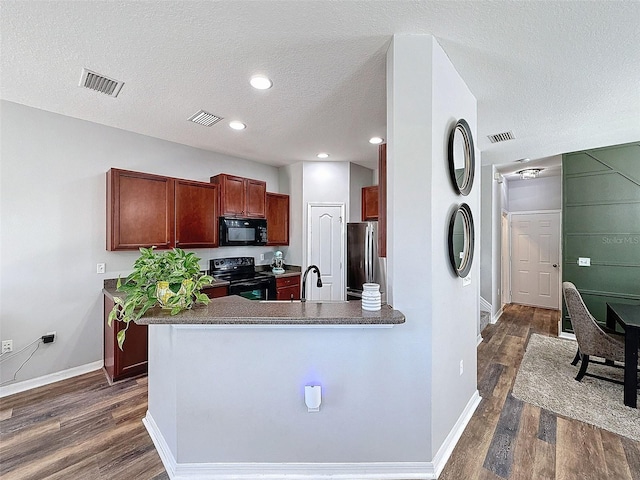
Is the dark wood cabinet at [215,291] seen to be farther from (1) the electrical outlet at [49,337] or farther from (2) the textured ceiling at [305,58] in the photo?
(2) the textured ceiling at [305,58]

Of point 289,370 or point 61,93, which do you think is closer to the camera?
point 289,370

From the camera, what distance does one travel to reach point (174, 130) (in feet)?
11.1

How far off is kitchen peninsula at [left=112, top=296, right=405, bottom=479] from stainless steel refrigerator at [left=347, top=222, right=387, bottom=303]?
2.62 meters

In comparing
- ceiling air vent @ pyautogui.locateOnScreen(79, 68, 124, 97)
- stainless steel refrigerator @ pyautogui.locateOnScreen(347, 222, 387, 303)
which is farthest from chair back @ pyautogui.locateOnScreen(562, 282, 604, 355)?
ceiling air vent @ pyautogui.locateOnScreen(79, 68, 124, 97)

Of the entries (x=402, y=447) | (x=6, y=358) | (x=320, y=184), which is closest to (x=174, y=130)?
(x=320, y=184)

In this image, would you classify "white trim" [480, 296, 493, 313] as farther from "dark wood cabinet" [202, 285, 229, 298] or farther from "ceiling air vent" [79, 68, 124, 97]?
"ceiling air vent" [79, 68, 124, 97]

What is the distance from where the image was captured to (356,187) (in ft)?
16.6

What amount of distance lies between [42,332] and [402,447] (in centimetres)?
345

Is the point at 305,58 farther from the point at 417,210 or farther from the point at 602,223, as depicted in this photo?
the point at 602,223

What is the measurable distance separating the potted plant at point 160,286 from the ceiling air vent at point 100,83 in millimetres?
1502

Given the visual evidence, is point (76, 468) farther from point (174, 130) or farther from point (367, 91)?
point (367, 91)

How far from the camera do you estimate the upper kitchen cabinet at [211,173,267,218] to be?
407 cm

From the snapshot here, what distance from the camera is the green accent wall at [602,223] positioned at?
3787mm

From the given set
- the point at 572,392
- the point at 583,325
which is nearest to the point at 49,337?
the point at 572,392
